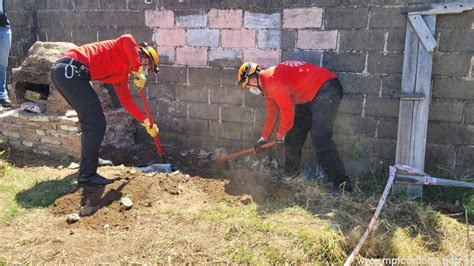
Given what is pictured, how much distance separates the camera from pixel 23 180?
16.2 ft

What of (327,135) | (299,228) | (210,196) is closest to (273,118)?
(327,135)

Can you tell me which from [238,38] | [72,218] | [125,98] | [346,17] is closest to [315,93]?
[346,17]

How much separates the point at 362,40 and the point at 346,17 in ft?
1.03

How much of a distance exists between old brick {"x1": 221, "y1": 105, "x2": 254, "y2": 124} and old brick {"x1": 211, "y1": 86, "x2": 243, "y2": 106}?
0.25 feet

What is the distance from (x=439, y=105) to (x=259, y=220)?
236 centimetres

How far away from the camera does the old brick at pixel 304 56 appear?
16.5 ft

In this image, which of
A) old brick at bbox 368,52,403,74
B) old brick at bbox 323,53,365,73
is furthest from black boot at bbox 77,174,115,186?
old brick at bbox 368,52,403,74

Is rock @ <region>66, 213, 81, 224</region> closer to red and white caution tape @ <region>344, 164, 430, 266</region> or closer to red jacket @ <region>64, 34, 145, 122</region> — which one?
red jacket @ <region>64, 34, 145, 122</region>

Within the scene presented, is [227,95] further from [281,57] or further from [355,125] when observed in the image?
[355,125]

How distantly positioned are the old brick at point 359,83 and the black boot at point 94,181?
2867 mm

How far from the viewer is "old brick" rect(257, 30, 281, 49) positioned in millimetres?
5180

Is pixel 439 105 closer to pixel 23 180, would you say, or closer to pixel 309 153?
pixel 309 153

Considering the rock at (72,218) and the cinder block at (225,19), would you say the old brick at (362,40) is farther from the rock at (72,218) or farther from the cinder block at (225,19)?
the rock at (72,218)

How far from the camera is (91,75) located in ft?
15.3
